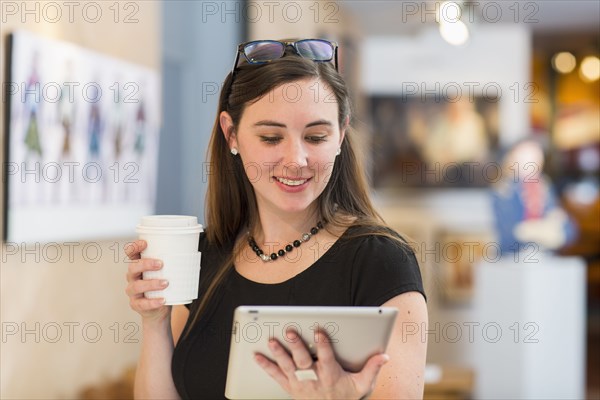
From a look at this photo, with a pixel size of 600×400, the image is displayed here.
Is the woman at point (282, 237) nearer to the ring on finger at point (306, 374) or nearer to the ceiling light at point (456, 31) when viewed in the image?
the ring on finger at point (306, 374)

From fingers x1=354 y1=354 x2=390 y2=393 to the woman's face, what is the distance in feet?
1.21

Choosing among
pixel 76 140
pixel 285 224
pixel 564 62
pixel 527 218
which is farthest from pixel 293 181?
pixel 564 62

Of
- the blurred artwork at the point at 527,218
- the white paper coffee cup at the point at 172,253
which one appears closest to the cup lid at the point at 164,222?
the white paper coffee cup at the point at 172,253

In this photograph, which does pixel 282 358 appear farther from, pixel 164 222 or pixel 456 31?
pixel 456 31

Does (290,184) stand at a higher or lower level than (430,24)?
lower

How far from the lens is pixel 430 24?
732 centimetres

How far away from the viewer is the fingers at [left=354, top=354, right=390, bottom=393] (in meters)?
1.27

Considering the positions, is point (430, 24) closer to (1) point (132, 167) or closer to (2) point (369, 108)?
(2) point (369, 108)

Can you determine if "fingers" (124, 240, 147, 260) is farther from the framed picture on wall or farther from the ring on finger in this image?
the framed picture on wall

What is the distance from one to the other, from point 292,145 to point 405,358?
41 cm

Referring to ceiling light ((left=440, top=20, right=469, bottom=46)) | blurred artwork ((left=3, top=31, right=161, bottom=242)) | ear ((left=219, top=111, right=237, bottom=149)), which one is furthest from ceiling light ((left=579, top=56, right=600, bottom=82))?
ear ((left=219, top=111, right=237, bottom=149))

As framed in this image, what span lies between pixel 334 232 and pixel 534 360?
13.0 feet

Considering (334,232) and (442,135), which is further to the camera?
(442,135)

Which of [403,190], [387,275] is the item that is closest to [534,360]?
[403,190]
